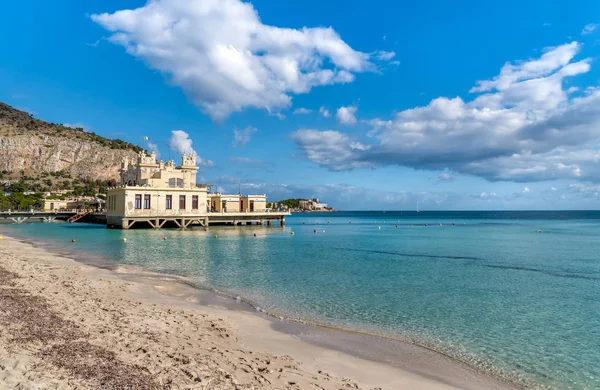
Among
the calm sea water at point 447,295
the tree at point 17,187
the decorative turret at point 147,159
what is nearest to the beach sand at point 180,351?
the calm sea water at point 447,295

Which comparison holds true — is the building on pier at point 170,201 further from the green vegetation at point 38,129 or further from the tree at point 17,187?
the green vegetation at point 38,129

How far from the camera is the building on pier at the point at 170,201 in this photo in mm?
59562

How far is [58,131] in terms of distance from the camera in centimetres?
16500

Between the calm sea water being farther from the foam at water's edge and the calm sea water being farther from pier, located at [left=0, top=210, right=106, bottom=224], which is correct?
pier, located at [left=0, top=210, right=106, bottom=224]

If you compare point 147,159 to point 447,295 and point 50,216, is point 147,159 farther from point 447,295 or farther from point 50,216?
point 447,295

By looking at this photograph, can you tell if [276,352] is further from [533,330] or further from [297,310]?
[533,330]

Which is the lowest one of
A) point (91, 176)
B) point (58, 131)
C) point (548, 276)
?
point (548, 276)

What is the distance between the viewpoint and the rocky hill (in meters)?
143

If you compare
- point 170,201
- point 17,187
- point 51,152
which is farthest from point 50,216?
point 51,152

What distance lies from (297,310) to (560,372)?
771 centimetres

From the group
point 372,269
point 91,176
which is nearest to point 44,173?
point 91,176

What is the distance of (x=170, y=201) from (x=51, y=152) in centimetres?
11528

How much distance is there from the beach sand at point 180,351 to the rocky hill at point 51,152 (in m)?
154

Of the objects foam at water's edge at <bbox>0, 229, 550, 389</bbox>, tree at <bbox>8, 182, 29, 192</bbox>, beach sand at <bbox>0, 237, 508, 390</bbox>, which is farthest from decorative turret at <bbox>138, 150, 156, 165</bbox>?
tree at <bbox>8, 182, 29, 192</bbox>
